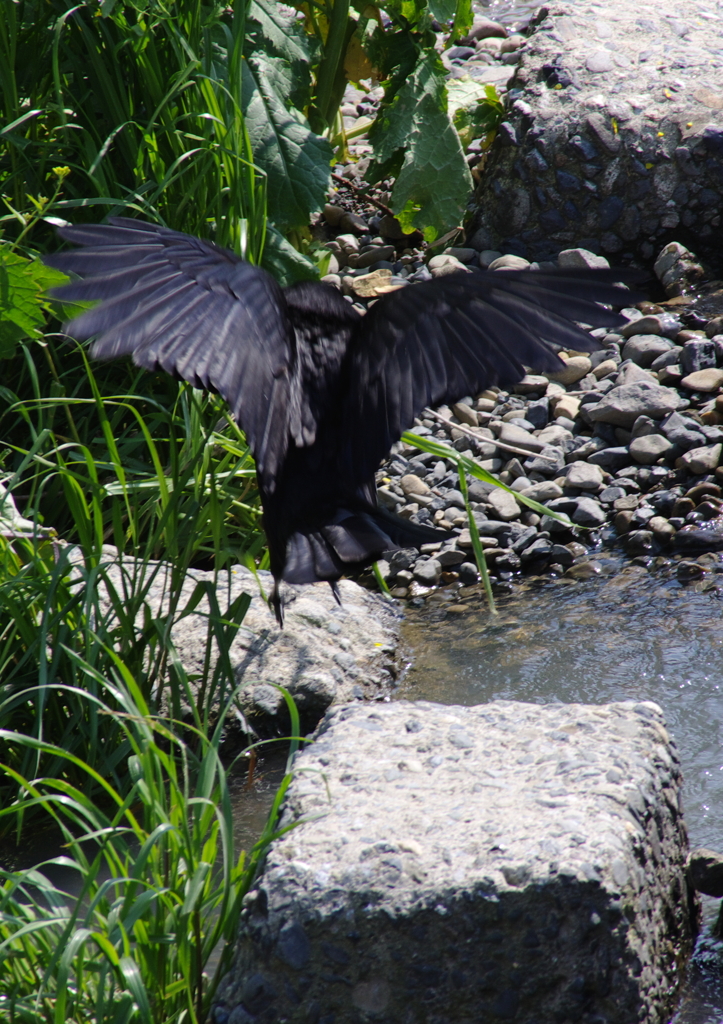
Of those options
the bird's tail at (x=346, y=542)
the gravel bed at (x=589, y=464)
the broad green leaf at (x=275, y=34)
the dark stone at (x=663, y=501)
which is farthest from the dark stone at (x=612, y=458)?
the broad green leaf at (x=275, y=34)

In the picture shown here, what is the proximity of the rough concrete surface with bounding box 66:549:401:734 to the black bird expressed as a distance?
0.45m

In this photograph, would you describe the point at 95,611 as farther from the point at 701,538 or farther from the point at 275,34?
the point at 275,34

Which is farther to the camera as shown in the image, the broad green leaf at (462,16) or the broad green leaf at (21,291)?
the broad green leaf at (462,16)

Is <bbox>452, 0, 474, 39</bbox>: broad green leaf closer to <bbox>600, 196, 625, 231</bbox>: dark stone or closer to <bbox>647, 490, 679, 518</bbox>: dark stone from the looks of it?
<bbox>600, 196, 625, 231</bbox>: dark stone

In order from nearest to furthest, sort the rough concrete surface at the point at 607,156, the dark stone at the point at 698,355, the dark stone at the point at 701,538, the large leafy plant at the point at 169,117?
the large leafy plant at the point at 169,117
the dark stone at the point at 701,538
the dark stone at the point at 698,355
the rough concrete surface at the point at 607,156

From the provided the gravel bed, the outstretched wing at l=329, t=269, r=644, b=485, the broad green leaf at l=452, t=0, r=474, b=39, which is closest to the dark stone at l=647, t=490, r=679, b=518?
the gravel bed

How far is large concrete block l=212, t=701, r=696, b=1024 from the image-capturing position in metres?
1.24

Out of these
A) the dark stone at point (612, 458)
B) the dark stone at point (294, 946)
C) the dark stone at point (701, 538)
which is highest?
the dark stone at point (294, 946)

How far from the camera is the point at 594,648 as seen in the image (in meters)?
2.50

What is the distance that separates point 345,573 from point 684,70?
3500 millimetres

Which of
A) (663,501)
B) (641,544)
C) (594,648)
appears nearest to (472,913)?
(594,648)

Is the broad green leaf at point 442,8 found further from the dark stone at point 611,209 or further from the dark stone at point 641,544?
the dark stone at point 641,544

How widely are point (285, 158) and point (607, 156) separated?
167 centimetres

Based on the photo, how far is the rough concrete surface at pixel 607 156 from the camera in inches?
156
